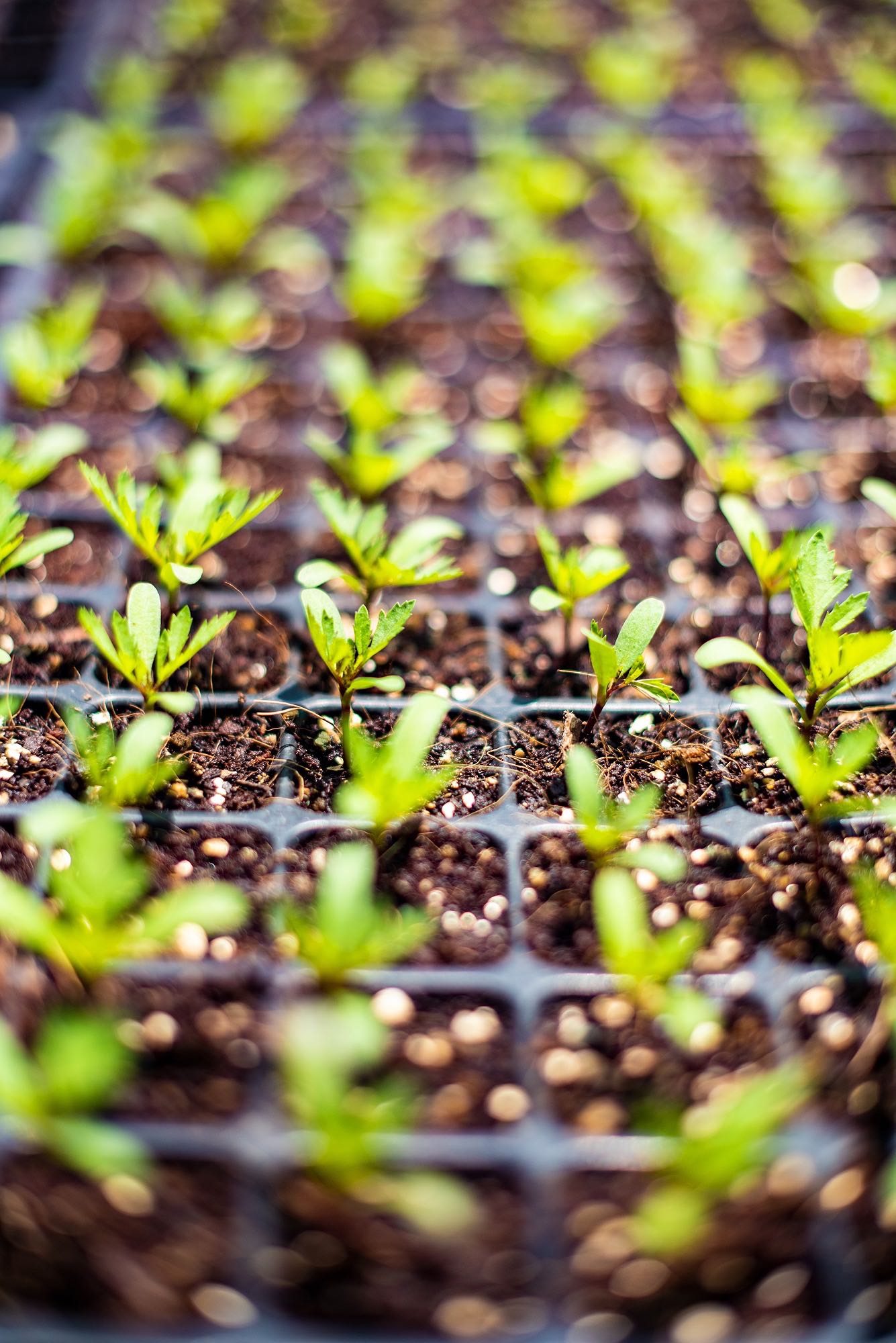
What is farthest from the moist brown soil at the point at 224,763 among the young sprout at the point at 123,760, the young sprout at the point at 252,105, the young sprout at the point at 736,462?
the young sprout at the point at 252,105

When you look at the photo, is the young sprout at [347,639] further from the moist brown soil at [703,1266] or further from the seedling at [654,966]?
the moist brown soil at [703,1266]

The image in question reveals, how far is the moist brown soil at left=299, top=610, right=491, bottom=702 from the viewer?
3.57 feet

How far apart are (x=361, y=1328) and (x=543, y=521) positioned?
2.98ft

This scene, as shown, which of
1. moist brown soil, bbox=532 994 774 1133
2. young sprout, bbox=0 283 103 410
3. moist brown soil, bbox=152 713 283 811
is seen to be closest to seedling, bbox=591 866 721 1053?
moist brown soil, bbox=532 994 774 1133

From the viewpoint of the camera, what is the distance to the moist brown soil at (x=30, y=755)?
3.16 ft

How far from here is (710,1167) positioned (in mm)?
670

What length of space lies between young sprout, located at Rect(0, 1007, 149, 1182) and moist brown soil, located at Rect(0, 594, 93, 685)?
44 cm

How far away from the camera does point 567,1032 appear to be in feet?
2.68

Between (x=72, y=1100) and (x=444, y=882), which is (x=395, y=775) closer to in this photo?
(x=444, y=882)

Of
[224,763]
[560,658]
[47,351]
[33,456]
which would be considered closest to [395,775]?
[224,763]

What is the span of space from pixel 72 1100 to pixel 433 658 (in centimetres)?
59

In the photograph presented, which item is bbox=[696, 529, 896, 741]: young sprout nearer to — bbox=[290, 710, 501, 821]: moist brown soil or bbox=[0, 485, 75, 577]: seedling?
bbox=[290, 710, 501, 821]: moist brown soil

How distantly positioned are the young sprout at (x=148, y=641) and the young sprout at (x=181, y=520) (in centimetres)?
5

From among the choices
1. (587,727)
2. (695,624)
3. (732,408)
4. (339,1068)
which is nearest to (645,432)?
(732,408)
